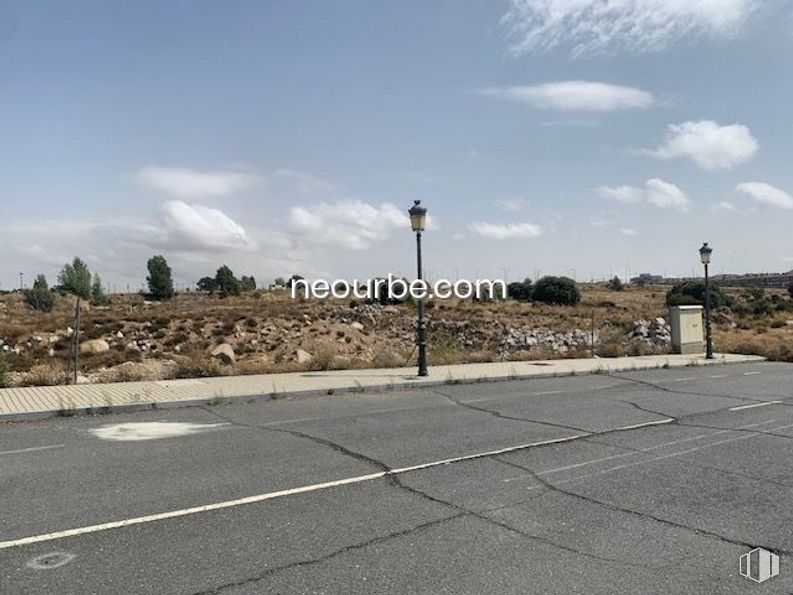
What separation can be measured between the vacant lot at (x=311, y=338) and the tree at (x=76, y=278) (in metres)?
32.0

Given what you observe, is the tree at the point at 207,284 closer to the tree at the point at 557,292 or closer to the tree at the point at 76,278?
the tree at the point at 76,278

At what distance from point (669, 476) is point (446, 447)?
278 centimetres

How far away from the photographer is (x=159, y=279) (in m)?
88.8

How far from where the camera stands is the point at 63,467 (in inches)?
295

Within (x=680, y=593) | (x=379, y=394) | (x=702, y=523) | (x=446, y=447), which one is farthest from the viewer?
(x=379, y=394)

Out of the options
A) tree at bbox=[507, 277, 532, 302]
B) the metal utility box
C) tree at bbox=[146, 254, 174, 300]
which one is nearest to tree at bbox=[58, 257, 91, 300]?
tree at bbox=[146, 254, 174, 300]

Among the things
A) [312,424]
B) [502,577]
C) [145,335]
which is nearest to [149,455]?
[312,424]

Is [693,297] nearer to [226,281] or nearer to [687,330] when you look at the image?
[687,330]

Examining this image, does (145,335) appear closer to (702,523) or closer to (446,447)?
(446,447)

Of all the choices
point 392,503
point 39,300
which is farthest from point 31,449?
point 39,300

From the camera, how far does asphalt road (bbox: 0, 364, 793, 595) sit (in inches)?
179

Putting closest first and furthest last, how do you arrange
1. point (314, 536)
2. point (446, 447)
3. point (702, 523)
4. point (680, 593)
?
1. point (680, 593)
2. point (314, 536)
3. point (702, 523)
4. point (446, 447)

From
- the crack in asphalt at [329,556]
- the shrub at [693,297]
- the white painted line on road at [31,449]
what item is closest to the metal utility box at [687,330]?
the crack in asphalt at [329,556]

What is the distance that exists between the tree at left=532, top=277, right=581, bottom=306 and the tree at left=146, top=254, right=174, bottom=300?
4740cm
